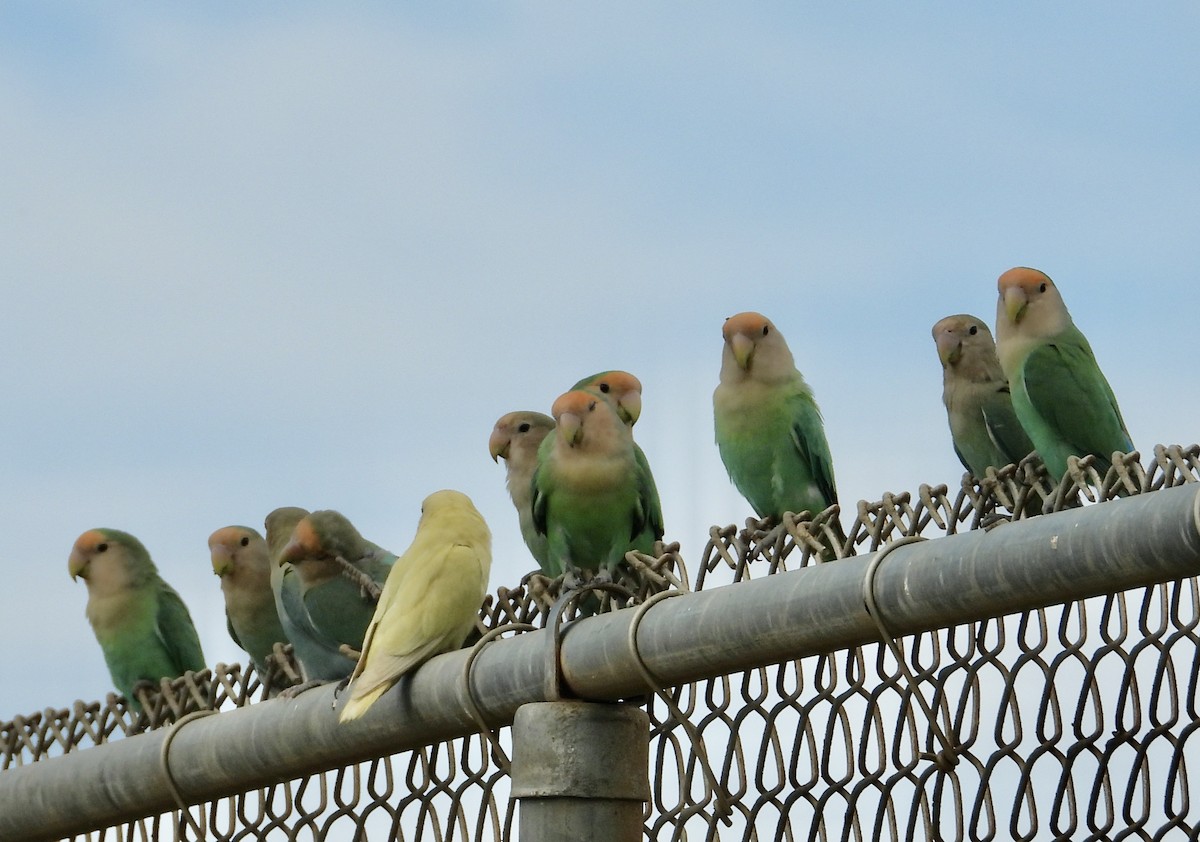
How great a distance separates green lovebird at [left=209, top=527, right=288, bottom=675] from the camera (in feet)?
17.0

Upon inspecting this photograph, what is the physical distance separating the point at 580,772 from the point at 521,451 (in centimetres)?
246

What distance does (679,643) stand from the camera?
2.33 meters

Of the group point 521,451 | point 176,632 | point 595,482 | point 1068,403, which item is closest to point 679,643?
point 595,482

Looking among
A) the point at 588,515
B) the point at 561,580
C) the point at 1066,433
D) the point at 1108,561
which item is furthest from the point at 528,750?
the point at 1066,433

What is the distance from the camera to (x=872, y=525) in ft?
8.05

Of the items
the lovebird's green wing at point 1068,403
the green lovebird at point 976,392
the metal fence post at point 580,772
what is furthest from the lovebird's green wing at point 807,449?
the metal fence post at point 580,772

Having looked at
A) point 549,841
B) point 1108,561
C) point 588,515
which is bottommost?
point 549,841

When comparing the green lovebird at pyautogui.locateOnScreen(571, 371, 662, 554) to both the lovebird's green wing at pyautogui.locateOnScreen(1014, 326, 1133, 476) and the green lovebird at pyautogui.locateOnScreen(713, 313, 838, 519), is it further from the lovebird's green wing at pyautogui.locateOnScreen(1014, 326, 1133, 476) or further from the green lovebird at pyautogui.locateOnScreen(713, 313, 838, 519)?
the lovebird's green wing at pyautogui.locateOnScreen(1014, 326, 1133, 476)

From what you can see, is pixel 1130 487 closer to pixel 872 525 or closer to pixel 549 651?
pixel 872 525

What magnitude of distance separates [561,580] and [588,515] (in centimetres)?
112

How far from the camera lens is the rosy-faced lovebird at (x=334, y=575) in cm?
388

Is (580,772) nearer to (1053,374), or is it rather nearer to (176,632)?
(1053,374)

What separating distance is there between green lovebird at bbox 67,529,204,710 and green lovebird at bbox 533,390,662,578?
7.02ft

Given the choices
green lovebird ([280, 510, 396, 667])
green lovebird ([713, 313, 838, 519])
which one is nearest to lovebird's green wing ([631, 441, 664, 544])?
green lovebird ([713, 313, 838, 519])
